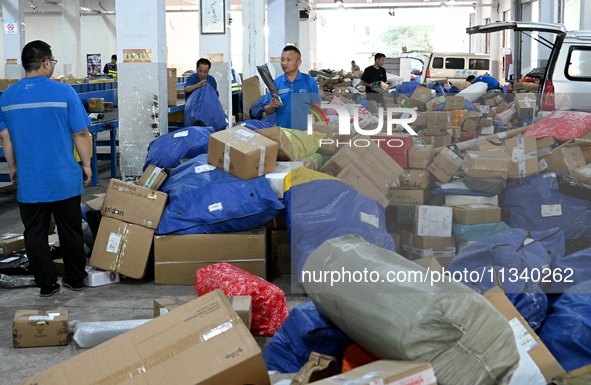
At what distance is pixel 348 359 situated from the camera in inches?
72.6

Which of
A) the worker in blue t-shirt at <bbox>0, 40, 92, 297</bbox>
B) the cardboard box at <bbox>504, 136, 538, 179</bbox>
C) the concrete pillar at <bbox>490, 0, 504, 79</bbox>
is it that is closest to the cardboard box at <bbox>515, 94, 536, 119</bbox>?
the cardboard box at <bbox>504, 136, 538, 179</bbox>

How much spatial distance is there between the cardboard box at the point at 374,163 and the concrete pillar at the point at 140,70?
2904 mm

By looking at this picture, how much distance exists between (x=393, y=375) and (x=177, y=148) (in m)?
3.23

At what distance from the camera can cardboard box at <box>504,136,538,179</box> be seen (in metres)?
3.91

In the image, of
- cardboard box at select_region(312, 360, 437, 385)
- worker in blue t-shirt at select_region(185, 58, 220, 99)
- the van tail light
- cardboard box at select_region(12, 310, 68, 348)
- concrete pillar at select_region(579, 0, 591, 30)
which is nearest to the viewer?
cardboard box at select_region(312, 360, 437, 385)

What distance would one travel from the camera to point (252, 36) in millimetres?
13195

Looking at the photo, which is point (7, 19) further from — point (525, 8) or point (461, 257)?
point (525, 8)

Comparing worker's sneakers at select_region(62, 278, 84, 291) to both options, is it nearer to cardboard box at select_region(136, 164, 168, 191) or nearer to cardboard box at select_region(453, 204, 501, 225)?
cardboard box at select_region(136, 164, 168, 191)

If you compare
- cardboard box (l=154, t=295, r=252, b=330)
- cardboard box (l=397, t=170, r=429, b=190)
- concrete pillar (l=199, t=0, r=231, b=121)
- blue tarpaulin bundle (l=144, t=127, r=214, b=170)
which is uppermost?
concrete pillar (l=199, t=0, r=231, b=121)

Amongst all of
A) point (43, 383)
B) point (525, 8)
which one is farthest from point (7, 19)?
point (525, 8)

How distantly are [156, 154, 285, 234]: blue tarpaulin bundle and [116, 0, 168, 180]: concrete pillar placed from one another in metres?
2.49

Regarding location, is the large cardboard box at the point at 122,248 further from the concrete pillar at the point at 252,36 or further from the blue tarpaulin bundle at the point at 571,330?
the concrete pillar at the point at 252,36

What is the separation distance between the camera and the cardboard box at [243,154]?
357 centimetres

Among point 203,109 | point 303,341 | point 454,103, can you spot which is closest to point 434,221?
point 303,341
